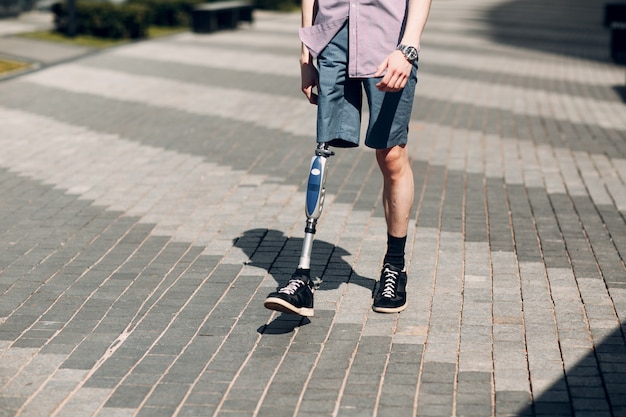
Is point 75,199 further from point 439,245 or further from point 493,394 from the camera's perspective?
point 493,394

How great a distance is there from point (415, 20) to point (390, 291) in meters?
1.27

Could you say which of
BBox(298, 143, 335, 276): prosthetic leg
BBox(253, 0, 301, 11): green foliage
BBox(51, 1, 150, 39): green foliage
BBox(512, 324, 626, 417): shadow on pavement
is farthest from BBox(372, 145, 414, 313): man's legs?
BBox(253, 0, 301, 11): green foliage

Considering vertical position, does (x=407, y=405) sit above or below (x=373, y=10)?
below

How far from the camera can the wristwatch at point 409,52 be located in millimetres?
4625

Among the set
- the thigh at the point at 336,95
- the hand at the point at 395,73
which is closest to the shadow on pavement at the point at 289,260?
the thigh at the point at 336,95

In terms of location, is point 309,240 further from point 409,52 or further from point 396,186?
point 409,52

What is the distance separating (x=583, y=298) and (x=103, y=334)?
2310 mm

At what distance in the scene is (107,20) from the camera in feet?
60.6

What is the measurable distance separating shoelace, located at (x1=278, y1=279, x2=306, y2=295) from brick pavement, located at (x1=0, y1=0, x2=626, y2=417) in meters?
0.18

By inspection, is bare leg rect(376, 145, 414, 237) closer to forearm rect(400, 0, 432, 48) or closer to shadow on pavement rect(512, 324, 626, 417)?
forearm rect(400, 0, 432, 48)

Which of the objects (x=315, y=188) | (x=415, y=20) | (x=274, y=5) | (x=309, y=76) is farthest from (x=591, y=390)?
(x=274, y=5)

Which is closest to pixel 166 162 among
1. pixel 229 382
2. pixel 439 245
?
pixel 439 245

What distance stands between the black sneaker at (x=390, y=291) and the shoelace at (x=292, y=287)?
41 cm

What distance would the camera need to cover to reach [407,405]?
Result: 12.6ft
